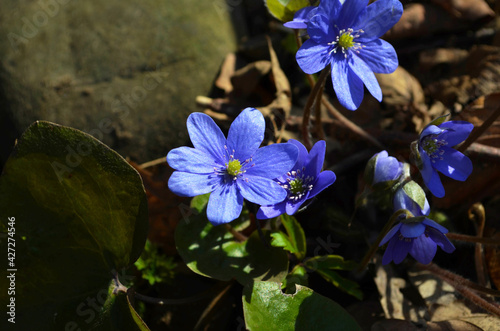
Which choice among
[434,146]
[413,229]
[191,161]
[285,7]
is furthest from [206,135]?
[434,146]

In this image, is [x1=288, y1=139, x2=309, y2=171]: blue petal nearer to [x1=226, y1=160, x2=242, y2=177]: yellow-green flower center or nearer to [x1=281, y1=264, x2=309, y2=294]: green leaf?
[x1=226, y1=160, x2=242, y2=177]: yellow-green flower center

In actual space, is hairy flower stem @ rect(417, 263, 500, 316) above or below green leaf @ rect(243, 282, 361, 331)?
below

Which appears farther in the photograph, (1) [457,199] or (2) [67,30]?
(2) [67,30]

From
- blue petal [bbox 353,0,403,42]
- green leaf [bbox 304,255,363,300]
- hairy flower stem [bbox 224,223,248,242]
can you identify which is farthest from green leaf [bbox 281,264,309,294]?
blue petal [bbox 353,0,403,42]

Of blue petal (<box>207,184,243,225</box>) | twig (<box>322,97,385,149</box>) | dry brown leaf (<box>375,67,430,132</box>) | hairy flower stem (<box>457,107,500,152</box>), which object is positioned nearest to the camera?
blue petal (<box>207,184,243,225</box>)

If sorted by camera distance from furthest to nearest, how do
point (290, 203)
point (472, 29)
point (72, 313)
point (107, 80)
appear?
point (472, 29) → point (107, 80) → point (72, 313) → point (290, 203)

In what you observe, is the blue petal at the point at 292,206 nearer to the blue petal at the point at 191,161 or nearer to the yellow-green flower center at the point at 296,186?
the yellow-green flower center at the point at 296,186

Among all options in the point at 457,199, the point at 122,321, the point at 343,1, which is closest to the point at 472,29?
the point at 457,199

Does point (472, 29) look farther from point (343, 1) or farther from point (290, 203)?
point (290, 203)
